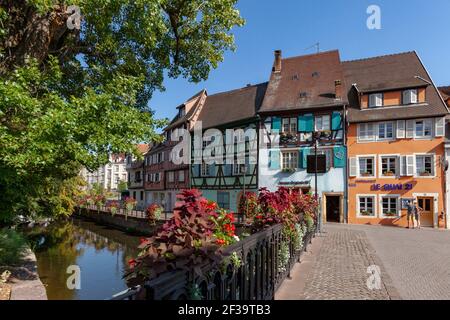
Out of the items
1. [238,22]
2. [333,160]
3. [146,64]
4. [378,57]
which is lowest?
[333,160]

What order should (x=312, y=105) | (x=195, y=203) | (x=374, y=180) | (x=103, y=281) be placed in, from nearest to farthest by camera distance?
(x=195, y=203)
(x=103, y=281)
(x=374, y=180)
(x=312, y=105)

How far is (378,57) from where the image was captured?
28188 mm

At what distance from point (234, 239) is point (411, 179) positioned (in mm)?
22416

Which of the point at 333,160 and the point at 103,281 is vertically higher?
the point at 333,160

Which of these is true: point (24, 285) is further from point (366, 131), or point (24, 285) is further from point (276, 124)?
point (366, 131)

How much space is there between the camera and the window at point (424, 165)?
73.6 ft

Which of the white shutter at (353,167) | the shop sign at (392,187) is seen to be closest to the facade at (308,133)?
the white shutter at (353,167)

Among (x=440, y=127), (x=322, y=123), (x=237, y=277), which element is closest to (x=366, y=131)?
(x=322, y=123)

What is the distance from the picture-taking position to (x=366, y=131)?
79.6 ft

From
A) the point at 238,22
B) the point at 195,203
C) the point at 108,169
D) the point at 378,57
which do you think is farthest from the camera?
the point at 108,169

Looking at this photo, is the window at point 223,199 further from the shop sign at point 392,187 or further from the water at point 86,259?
the shop sign at point 392,187

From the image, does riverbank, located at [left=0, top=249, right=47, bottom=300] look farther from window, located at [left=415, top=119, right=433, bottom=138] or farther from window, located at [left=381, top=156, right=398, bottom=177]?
window, located at [left=415, top=119, right=433, bottom=138]
